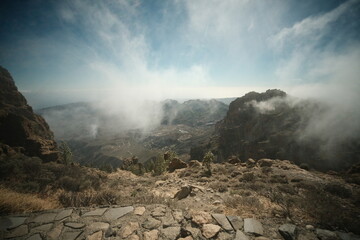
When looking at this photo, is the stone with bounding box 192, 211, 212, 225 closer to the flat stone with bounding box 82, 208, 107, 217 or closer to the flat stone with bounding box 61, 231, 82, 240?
the flat stone with bounding box 82, 208, 107, 217

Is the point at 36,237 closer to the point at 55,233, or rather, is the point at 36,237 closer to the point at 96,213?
the point at 55,233

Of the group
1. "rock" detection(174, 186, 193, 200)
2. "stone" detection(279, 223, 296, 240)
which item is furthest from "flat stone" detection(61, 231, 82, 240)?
"rock" detection(174, 186, 193, 200)

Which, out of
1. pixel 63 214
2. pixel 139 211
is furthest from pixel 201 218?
pixel 63 214

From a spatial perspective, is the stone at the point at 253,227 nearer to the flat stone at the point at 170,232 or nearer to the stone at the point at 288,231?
the stone at the point at 288,231

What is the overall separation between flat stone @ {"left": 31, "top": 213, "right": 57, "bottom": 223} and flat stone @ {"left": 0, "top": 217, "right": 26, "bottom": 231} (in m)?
0.28

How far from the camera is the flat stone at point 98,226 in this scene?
4066mm

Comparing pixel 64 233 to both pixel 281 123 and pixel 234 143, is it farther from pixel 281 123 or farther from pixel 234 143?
pixel 234 143

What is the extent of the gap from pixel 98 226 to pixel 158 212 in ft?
5.27

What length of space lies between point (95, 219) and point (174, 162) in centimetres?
2132

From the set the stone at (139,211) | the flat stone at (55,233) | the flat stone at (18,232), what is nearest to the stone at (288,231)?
the stone at (139,211)

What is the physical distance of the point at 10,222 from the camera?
397 centimetres

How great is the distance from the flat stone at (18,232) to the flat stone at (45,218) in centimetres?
31

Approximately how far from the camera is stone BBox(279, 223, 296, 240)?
3.80 metres

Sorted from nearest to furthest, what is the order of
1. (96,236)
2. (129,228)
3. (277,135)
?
(96,236), (129,228), (277,135)
